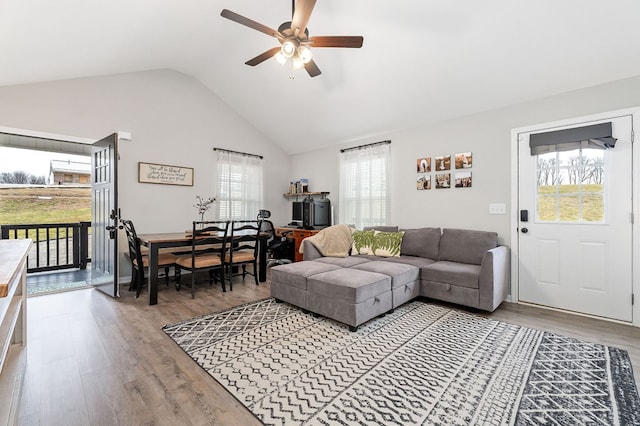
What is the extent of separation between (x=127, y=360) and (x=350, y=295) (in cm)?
177

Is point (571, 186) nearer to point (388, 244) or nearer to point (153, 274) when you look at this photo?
point (388, 244)

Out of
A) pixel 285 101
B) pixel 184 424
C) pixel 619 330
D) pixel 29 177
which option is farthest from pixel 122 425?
pixel 29 177

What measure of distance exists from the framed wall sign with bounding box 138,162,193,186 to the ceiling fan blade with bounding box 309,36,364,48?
321cm

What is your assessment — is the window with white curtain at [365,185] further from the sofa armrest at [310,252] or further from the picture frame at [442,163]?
the sofa armrest at [310,252]

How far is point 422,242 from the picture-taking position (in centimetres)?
390

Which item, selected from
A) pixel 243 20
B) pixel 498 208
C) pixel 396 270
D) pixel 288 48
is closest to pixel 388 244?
pixel 396 270

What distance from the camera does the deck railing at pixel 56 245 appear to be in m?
4.85

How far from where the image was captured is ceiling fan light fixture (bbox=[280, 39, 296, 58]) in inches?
95.5

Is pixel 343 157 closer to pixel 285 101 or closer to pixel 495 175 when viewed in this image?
pixel 285 101

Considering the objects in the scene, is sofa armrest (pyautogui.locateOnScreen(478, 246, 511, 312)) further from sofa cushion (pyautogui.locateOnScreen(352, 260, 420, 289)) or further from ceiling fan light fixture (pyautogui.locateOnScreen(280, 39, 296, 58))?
ceiling fan light fixture (pyautogui.locateOnScreen(280, 39, 296, 58))

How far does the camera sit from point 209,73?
15.2 ft

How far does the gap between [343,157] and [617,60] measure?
3504mm

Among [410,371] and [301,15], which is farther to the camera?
[301,15]

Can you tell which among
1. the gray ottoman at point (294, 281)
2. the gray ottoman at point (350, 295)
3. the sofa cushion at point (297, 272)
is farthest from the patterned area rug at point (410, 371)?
the sofa cushion at point (297, 272)
